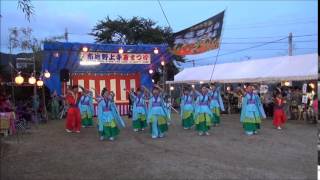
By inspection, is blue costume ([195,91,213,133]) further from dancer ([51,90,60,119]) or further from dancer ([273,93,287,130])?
dancer ([51,90,60,119])

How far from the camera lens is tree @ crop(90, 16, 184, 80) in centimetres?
1755

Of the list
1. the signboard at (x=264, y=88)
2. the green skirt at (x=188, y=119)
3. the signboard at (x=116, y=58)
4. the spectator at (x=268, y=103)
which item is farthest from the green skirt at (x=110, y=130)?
the signboard at (x=264, y=88)

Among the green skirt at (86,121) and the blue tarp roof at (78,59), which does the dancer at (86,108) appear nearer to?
the green skirt at (86,121)

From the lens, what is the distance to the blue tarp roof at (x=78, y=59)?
53.9ft

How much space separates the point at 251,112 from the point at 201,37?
2323 millimetres

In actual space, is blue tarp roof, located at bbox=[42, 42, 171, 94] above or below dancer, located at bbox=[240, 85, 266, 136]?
above

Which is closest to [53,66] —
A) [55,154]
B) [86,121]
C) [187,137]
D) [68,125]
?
[86,121]

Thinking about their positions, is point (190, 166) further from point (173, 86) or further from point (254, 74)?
point (173, 86)

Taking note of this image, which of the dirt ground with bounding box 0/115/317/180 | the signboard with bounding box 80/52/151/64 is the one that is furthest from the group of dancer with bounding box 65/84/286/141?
the signboard with bounding box 80/52/151/64

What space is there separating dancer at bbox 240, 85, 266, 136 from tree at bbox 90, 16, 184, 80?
20.3 feet

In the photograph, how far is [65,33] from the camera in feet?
94.9

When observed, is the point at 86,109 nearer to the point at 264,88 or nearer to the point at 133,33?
the point at 133,33

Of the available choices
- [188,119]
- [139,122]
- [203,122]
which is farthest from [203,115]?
[139,122]

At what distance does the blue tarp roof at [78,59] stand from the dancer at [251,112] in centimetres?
592
